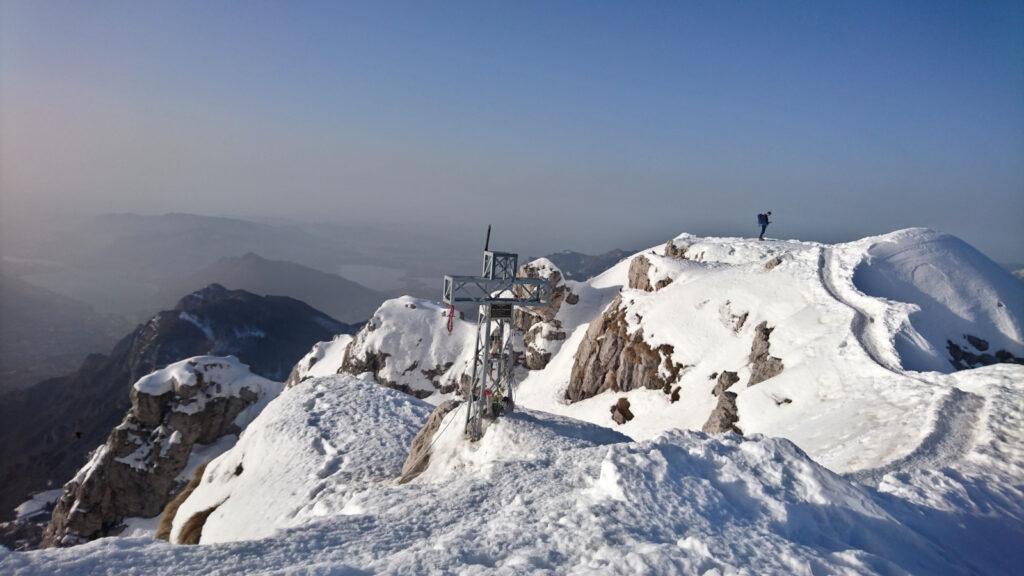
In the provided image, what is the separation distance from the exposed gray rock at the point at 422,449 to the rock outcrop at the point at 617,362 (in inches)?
1136

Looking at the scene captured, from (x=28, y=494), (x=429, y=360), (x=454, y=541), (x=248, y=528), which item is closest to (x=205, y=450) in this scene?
(x=429, y=360)

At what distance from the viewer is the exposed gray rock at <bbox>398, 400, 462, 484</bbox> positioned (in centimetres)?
1948

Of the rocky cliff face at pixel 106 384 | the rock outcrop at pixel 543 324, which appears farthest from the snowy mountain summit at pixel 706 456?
the rocky cliff face at pixel 106 384

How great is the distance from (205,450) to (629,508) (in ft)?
216

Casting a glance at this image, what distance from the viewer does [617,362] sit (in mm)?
53688

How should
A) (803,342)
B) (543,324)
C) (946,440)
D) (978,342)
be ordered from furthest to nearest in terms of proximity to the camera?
(543,324) < (803,342) < (978,342) < (946,440)

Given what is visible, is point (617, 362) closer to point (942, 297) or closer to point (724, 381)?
point (724, 381)

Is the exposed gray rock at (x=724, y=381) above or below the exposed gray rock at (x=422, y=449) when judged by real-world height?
below

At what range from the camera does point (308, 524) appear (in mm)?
12195

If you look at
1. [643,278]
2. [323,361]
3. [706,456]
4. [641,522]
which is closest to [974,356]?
[706,456]

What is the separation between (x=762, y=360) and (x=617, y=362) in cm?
1887

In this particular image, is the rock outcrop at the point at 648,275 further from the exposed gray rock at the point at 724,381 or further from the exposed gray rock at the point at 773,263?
the exposed gray rock at the point at 724,381

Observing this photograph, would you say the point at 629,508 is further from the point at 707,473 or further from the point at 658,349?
the point at 658,349

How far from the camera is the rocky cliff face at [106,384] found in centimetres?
12900
